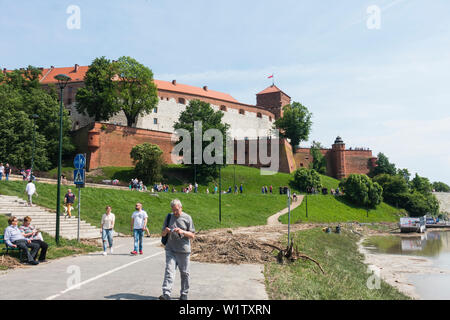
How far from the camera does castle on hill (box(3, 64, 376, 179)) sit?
55500mm

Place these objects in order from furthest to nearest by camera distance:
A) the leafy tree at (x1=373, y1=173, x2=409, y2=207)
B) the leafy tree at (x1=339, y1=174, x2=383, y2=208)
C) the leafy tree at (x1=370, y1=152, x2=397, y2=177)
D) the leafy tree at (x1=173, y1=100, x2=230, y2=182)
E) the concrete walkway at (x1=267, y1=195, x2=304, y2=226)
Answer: the leafy tree at (x1=370, y1=152, x2=397, y2=177) → the leafy tree at (x1=373, y1=173, x2=409, y2=207) → the leafy tree at (x1=339, y1=174, x2=383, y2=208) → the leafy tree at (x1=173, y1=100, x2=230, y2=182) → the concrete walkway at (x1=267, y1=195, x2=304, y2=226)

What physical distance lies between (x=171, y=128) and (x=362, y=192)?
41048mm

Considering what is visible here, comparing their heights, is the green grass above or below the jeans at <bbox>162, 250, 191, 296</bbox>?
below

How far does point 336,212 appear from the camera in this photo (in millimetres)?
50531

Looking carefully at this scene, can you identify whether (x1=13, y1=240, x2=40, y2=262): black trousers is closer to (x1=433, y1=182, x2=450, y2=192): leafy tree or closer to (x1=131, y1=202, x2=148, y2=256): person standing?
(x1=131, y1=202, x2=148, y2=256): person standing

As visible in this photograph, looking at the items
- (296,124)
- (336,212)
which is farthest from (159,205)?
(296,124)

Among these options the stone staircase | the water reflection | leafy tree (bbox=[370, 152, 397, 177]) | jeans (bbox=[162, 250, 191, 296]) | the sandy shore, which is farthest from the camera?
leafy tree (bbox=[370, 152, 397, 177])

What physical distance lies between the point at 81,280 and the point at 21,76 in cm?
6552

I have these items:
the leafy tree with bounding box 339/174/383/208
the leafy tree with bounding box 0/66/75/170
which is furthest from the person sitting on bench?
the leafy tree with bounding box 339/174/383/208

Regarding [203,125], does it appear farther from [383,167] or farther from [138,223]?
[383,167]

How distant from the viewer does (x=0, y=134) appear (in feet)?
142

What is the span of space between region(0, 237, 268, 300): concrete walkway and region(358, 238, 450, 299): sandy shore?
22.8 ft
